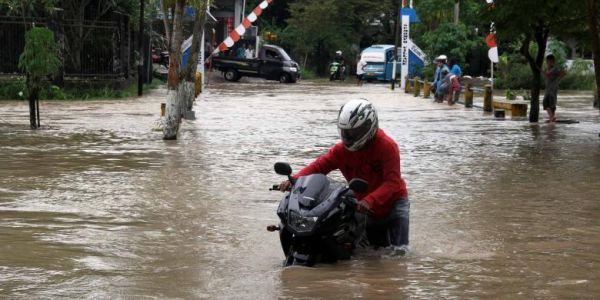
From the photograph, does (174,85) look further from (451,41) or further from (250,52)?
(250,52)

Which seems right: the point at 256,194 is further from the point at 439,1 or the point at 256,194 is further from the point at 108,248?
the point at 439,1

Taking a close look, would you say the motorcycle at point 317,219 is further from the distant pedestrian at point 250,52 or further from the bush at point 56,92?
the distant pedestrian at point 250,52

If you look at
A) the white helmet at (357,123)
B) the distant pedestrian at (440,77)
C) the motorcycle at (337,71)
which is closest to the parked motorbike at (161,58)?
the motorcycle at (337,71)

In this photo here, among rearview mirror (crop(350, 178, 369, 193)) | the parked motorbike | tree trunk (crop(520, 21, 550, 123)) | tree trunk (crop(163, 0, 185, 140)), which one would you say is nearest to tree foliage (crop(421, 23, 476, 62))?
the parked motorbike

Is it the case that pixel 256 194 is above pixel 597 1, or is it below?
Result: below

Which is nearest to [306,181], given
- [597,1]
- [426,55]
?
[597,1]

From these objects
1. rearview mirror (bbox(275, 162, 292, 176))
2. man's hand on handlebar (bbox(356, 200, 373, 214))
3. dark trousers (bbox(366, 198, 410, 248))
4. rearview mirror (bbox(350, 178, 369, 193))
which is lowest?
dark trousers (bbox(366, 198, 410, 248))

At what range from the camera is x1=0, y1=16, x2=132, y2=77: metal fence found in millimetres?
32812

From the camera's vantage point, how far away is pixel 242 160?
642 inches

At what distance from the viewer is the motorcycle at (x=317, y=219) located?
7.52m

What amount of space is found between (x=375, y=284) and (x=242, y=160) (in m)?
8.73

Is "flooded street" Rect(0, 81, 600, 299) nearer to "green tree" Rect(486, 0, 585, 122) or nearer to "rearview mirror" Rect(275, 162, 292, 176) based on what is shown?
"rearview mirror" Rect(275, 162, 292, 176)

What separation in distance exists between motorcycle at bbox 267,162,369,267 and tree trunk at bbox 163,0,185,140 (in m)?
11.2

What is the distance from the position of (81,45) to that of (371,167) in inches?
1055
